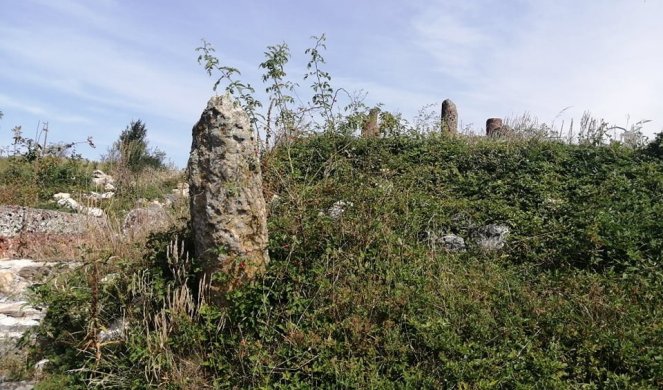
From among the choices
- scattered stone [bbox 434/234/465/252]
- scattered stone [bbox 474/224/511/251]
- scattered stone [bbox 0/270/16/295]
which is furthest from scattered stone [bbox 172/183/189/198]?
scattered stone [bbox 474/224/511/251]

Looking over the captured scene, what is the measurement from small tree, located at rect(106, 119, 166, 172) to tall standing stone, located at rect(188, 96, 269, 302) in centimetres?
888

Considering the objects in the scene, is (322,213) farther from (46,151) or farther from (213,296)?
Result: (46,151)

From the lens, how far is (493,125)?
39.5ft

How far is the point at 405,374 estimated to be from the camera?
14.8 ft

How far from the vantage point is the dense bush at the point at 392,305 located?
15.3 ft

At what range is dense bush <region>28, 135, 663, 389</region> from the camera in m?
4.65

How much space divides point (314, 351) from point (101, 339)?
6.84ft

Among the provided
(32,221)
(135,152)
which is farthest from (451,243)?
(135,152)

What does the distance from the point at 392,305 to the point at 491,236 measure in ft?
7.09

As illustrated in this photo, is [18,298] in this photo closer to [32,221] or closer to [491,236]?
[32,221]

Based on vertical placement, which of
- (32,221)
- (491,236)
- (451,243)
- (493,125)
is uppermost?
(493,125)

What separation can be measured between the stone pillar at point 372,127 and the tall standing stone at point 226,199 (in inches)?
152

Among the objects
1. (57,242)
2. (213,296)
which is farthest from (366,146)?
(57,242)

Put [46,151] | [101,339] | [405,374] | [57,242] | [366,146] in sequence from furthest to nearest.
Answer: [46,151] → [57,242] → [366,146] → [101,339] → [405,374]
